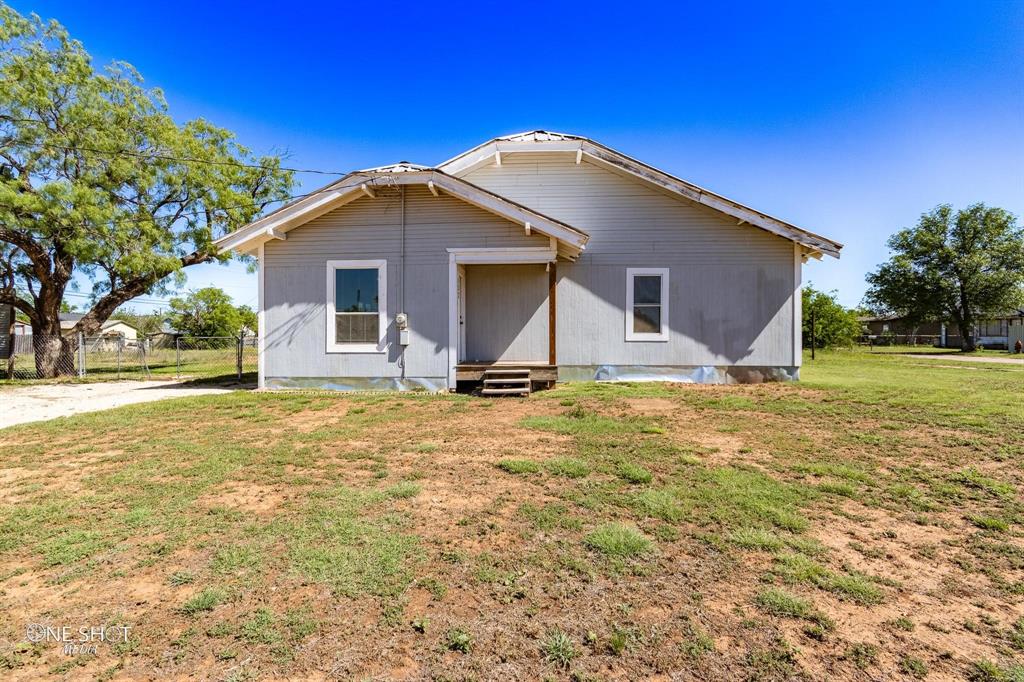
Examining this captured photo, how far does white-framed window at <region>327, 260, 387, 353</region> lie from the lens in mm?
9586

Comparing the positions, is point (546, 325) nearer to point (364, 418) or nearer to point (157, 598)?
point (364, 418)

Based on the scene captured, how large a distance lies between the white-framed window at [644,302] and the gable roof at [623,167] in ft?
5.84

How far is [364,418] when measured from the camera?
23.3ft

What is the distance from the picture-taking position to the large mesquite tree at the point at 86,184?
535 inches

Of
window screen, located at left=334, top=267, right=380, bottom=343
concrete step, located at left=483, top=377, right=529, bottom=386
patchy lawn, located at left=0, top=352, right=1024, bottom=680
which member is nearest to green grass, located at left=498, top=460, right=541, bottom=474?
patchy lawn, located at left=0, top=352, right=1024, bottom=680

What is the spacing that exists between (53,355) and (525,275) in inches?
605

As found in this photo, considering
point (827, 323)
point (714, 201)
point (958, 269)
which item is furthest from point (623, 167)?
point (958, 269)

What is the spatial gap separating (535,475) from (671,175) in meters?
8.23

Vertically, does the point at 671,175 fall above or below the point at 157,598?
above

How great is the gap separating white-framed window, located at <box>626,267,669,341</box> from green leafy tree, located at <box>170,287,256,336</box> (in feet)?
153

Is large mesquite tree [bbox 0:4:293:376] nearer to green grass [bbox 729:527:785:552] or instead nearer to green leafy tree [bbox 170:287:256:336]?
green grass [bbox 729:527:785:552]

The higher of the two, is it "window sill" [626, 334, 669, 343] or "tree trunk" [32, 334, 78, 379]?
"window sill" [626, 334, 669, 343]

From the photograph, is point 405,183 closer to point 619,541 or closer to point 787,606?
point 619,541

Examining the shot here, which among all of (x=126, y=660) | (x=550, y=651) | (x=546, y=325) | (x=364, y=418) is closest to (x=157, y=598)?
(x=126, y=660)
